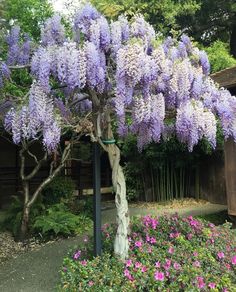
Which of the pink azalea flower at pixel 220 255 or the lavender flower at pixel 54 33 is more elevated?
the lavender flower at pixel 54 33

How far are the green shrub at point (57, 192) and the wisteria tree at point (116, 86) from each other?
18.5 feet

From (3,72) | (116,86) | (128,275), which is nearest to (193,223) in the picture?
(128,275)

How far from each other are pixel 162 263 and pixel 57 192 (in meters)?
6.17

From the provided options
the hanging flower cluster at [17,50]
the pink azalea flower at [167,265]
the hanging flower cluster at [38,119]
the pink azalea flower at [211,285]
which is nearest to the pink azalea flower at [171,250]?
the pink azalea flower at [167,265]

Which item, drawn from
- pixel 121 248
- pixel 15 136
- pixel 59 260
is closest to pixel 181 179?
pixel 59 260

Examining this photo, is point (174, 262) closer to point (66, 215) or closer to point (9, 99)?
point (9, 99)

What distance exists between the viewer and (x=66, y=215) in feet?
26.8

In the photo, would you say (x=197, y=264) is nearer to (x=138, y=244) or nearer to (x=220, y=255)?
(x=220, y=255)

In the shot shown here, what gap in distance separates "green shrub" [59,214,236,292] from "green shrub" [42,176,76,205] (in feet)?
15.8

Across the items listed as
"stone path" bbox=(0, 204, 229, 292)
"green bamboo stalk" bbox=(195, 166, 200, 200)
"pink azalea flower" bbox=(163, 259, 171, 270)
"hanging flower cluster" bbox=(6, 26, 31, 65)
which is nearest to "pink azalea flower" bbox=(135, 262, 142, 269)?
"pink azalea flower" bbox=(163, 259, 171, 270)

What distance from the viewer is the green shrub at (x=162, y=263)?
4.17m

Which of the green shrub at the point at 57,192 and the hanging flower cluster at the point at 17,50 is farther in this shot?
the green shrub at the point at 57,192

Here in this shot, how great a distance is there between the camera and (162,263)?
4.46m

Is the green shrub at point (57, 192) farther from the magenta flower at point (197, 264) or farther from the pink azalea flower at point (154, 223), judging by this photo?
the magenta flower at point (197, 264)
